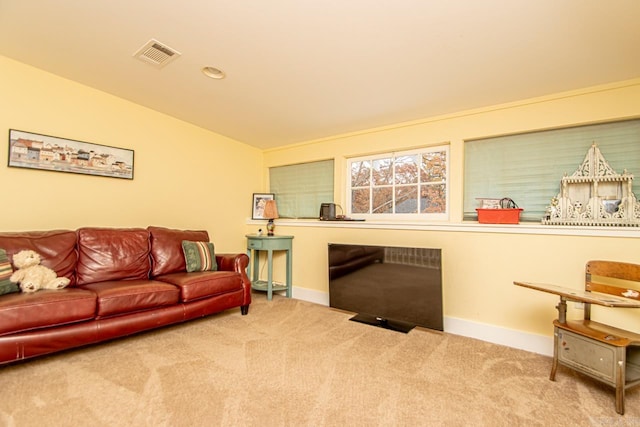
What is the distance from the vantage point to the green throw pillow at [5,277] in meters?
2.03

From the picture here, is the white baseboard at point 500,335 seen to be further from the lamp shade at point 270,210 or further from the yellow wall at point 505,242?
the lamp shade at point 270,210

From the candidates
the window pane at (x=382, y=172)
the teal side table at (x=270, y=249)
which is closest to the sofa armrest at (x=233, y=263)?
the teal side table at (x=270, y=249)

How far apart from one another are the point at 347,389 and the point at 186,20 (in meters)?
2.53

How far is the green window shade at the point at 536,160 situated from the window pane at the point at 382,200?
2.67ft

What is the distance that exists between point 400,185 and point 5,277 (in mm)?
3482

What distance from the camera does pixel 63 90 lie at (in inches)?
108

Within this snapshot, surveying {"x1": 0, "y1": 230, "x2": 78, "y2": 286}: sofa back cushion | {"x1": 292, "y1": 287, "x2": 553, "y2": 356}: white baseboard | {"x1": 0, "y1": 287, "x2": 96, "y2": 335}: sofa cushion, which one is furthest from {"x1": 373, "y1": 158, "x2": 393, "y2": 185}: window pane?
{"x1": 0, "y1": 230, "x2": 78, "y2": 286}: sofa back cushion

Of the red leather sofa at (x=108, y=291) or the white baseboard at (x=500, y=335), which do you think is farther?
the white baseboard at (x=500, y=335)

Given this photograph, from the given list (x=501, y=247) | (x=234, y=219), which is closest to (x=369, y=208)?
(x=501, y=247)

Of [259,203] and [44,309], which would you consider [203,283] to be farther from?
[259,203]

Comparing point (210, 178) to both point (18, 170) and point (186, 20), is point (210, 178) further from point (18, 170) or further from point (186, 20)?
point (186, 20)

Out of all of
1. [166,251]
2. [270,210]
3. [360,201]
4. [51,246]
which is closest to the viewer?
[51,246]

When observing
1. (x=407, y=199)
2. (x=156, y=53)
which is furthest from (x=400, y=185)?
(x=156, y=53)

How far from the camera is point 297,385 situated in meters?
1.82
